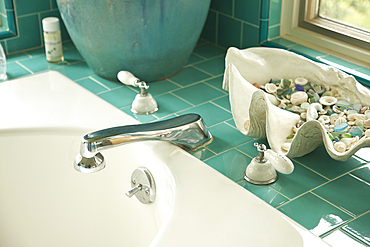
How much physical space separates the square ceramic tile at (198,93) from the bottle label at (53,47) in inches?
17.3

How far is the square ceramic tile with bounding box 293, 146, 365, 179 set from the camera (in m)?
0.91

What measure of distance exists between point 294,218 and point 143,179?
0.34 metres

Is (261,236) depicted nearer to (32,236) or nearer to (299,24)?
(32,236)

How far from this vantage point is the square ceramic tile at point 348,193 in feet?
2.66

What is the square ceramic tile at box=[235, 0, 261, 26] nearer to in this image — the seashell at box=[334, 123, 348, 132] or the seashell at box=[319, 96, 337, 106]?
the seashell at box=[319, 96, 337, 106]

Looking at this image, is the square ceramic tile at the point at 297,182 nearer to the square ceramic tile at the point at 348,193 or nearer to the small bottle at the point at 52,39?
the square ceramic tile at the point at 348,193

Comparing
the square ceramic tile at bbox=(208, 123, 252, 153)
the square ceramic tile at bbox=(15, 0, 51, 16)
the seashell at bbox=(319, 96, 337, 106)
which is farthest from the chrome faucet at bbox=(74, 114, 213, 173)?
the square ceramic tile at bbox=(15, 0, 51, 16)

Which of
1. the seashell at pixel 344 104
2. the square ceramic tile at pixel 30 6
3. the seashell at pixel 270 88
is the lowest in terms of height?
the seashell at pixel 344 104

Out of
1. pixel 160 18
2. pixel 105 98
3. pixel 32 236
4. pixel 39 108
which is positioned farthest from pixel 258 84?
pixel 32 236

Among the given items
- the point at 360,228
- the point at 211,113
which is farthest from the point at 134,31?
the point at 360,228

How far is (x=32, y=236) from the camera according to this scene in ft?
3.73

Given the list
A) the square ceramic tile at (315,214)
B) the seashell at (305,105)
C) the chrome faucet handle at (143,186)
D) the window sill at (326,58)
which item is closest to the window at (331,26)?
the window sill at (326,58)

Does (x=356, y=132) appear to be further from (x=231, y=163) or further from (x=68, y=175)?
(x=68, y=175)

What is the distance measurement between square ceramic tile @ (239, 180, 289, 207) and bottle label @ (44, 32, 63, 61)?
0.84m
